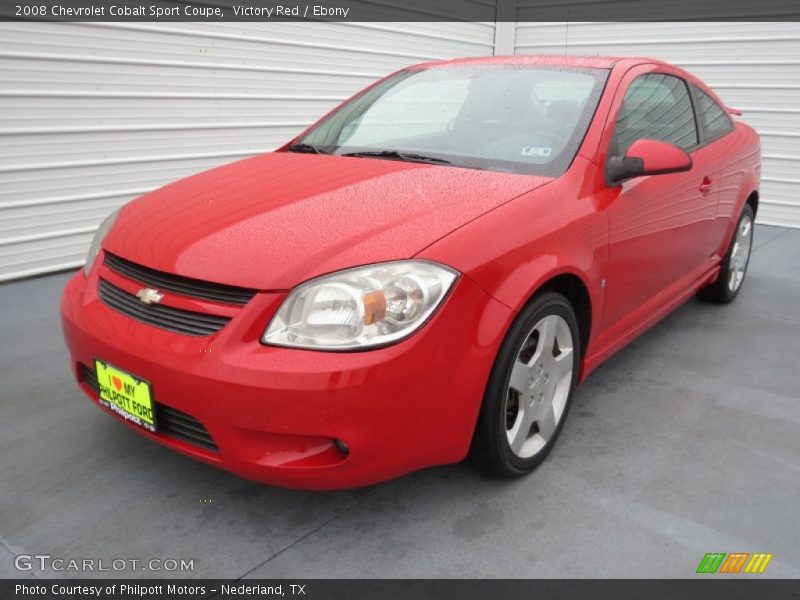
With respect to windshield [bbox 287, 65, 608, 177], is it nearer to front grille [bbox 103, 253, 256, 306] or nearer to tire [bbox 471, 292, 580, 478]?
tire [bbox 471, 292, 580, 478]

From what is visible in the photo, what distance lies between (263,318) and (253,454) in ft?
1.19

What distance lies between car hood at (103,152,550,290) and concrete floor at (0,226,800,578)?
0.75 metres

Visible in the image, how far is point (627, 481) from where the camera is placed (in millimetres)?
2279

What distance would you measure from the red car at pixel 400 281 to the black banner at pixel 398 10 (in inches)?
99.2

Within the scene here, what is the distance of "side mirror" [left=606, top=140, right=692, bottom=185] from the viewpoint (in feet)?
8.00

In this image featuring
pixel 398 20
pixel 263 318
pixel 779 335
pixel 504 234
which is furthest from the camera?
pixel 398 20

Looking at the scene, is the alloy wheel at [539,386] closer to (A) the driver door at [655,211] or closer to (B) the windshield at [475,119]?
(A) the driver door at [655,211]

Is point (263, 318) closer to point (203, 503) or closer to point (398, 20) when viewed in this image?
point (203, 503)

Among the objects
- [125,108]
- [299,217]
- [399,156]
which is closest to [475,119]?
[399,156]

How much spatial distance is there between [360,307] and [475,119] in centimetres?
127

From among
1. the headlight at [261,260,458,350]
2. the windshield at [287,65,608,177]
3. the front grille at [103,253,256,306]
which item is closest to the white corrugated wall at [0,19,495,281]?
the windshield at [287,65,608,177]

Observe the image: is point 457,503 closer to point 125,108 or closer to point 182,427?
point 182,427
